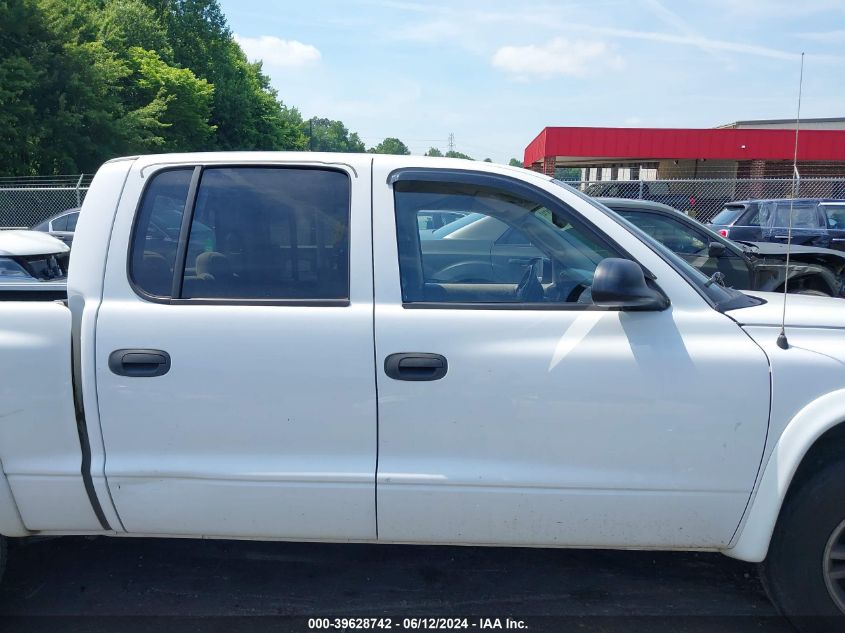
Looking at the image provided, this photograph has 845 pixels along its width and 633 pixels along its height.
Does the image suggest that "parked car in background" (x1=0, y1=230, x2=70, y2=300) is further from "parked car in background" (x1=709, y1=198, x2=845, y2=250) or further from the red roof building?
the red roof building

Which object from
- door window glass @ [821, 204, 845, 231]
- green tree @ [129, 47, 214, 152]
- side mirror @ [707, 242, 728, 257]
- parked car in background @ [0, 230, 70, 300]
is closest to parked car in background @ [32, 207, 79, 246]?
parked car in background @ [0, 230, 70, 300]

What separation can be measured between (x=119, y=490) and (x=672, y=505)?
2179 millimetres

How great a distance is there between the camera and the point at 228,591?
3.37 metres

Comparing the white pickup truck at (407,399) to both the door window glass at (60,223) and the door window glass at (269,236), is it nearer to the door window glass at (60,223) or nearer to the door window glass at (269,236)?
the door window glass at (269,236)

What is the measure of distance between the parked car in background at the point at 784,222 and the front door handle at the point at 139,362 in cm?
1087

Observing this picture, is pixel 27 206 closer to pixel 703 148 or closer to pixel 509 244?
pixel 509 244

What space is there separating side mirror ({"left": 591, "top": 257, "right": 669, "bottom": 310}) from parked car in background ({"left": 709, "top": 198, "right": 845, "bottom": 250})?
32.6 feet

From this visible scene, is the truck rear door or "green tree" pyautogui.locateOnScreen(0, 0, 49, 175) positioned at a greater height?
"green tree" pyautogui.locateOnScreen(0, 0, 49, 175)

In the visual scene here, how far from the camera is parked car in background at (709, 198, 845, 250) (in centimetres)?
1168

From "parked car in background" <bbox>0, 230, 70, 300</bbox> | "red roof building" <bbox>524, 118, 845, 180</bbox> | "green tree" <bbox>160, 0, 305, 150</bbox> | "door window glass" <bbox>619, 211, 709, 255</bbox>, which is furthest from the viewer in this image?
"green tree" <bbox>160, 0, 305, 150</bbox>

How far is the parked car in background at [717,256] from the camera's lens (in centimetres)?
738

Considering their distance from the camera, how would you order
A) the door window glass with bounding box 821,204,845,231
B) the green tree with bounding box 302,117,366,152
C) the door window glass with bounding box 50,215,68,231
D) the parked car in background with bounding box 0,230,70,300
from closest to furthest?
the parked car in background with bounding box 0,230,70,300 → the door window glass with bounding box 821,204,845,231 → the door window glass with bounding box 50,215,68,231 → the green tree with bounding box 302,117,366,152

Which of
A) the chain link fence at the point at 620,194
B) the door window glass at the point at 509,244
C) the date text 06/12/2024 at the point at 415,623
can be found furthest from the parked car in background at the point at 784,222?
the date text 06/12/2024 at the point at 415,623

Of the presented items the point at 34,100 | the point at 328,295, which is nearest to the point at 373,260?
the point at 328,295
